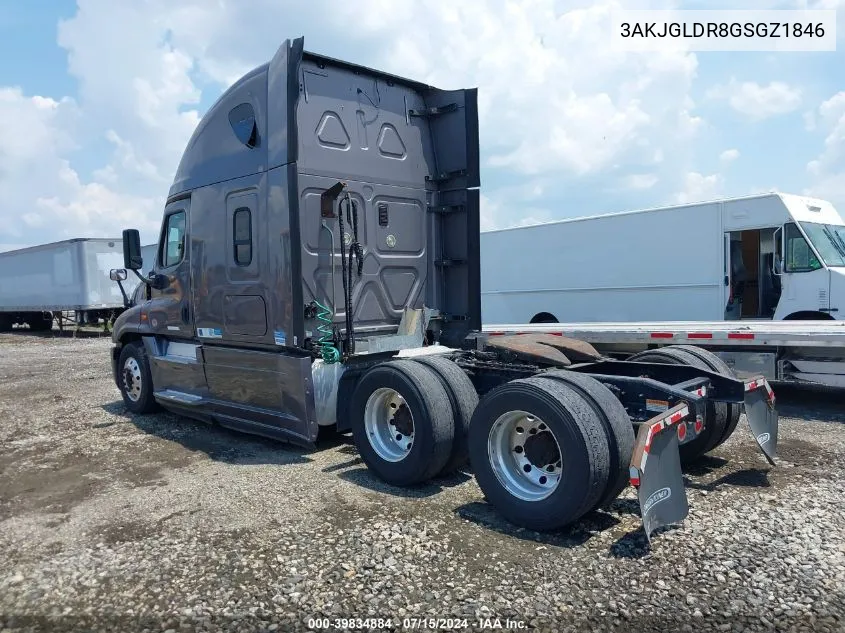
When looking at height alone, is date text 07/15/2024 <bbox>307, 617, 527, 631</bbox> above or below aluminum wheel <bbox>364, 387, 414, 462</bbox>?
below

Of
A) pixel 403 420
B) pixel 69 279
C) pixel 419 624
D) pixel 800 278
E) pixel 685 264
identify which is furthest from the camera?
pixel 69 279

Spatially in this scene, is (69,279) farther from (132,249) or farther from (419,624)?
(419,624)

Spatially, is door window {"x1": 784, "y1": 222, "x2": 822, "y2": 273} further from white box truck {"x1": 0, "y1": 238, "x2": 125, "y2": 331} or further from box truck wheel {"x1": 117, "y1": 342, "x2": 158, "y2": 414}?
white box truck {"x1": 0, "y1": 238, "x2": 125, "y2": 331}

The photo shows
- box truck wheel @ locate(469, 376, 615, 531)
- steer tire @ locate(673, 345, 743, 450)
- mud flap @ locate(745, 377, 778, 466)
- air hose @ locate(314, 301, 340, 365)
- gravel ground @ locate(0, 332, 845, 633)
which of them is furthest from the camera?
air hose @ locate(314, 301, 340, 365)

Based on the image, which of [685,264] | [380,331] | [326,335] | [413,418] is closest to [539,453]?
[413,418]

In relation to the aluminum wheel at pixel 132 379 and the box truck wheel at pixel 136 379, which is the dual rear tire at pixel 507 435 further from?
the aluminum wheel at pixel 132 379

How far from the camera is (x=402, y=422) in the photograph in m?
5.32

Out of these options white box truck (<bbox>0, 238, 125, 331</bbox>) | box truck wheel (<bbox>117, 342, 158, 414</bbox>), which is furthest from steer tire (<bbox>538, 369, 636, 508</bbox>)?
white box truck (<bbox>0, 238, 125, 331</bbox>)

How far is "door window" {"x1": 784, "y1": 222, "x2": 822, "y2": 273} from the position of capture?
10445mm

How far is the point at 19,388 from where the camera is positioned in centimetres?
1125

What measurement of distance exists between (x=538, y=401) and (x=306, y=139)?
3.40 m

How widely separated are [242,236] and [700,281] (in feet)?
27.8

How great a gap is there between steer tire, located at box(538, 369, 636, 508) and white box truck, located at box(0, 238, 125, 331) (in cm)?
2308

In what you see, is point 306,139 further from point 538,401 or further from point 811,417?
point 811,417
